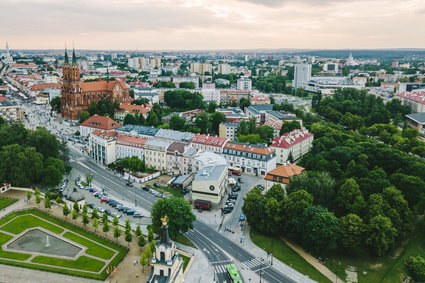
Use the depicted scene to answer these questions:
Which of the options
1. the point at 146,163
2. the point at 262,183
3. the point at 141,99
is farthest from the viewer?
the point at 141,99

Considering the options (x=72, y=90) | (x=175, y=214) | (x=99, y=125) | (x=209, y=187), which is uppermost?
(x=72, y=90)

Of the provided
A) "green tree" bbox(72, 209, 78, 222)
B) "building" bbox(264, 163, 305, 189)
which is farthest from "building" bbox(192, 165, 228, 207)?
"green tree" bbox(72, 209, 78, 222)

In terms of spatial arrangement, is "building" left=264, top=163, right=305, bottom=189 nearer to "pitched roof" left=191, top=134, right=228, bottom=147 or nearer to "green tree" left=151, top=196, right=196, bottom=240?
"pitched roof" left=191, top=134, right=228, bottom=147

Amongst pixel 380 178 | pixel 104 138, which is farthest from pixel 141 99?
pixel 380 178

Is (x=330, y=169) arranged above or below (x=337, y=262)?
above

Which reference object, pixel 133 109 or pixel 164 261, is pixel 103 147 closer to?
pixel 133 109

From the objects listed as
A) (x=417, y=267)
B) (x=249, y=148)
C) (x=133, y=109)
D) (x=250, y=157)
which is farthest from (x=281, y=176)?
A: (x=133, y=109)

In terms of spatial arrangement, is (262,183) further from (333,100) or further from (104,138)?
(333,100)
